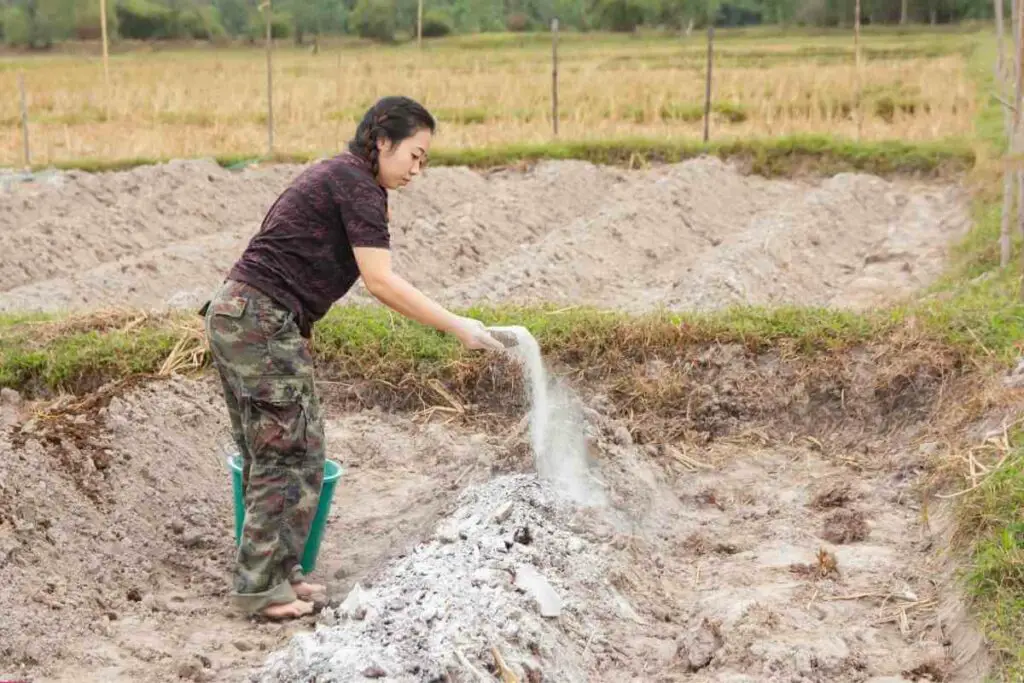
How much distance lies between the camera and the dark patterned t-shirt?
3.88 meters

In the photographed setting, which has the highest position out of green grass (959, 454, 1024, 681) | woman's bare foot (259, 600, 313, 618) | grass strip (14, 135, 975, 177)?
grass strip (14, 135, 975, 177)

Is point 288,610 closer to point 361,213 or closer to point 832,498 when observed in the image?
point 361,213

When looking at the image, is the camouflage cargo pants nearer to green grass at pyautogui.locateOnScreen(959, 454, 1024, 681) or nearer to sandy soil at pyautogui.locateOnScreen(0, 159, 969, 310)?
green grass at pyautogui.locateOnScreen(959, 454, 1024, 681)

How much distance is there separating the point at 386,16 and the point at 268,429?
3860cm

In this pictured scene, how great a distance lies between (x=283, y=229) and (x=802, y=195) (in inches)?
366

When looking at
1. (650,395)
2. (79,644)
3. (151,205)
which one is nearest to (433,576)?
(79,644)

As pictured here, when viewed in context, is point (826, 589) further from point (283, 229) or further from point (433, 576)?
point (283, 229)

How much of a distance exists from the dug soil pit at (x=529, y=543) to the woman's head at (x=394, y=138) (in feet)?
3.88

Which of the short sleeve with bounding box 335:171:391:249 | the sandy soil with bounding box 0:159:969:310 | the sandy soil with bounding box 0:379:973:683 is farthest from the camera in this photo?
the sandy soil with bounding box 0:159:969:310

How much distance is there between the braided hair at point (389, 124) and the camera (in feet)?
12.8

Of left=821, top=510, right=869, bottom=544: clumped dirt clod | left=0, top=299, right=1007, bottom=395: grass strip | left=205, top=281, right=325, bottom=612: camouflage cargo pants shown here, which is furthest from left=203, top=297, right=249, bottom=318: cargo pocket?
left=821, top=510, right=869, bottom=544: clumped dirt clod

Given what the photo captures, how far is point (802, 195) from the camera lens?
40.9ft

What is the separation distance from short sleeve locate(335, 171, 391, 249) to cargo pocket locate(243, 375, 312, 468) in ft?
1.68

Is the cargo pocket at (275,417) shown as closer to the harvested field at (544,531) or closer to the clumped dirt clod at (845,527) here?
the harvested field at (544,531)
